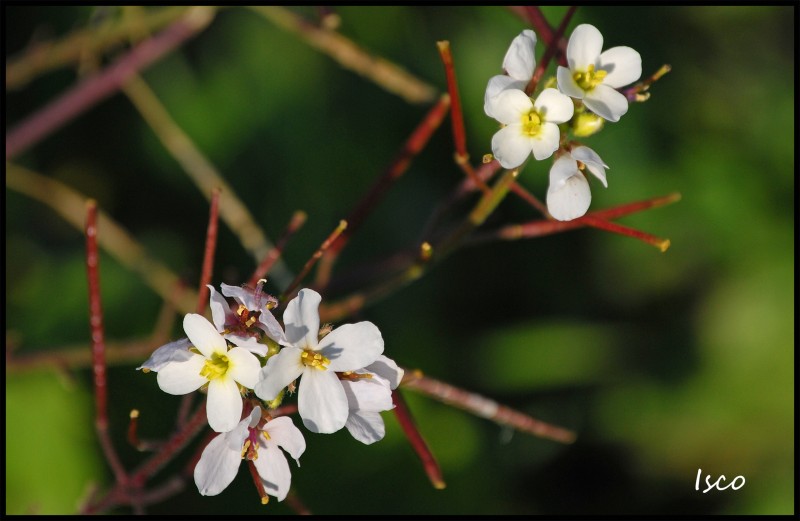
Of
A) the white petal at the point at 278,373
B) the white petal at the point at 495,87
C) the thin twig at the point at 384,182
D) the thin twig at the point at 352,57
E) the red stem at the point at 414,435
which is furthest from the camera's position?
the thin twig at the point at 352,57

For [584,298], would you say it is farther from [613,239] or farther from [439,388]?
[439,388]

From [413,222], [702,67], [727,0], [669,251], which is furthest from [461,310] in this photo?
[727,0]

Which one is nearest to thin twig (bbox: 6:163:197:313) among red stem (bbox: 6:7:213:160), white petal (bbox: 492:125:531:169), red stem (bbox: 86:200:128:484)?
red stem (bbox: 6:7:213:160)

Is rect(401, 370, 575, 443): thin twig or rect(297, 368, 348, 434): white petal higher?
rect(401, 370, 575, 443): thin twig

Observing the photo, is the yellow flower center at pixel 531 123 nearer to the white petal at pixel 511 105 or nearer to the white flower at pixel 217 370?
the white petal at pixel 511 105

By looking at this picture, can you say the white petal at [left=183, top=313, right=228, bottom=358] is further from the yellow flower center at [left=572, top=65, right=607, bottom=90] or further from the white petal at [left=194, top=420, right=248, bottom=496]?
the yellow flower center at [left=572, top=65, right=607, bottom=90]

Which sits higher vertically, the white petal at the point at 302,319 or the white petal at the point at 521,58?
the white petal at the point at 521,58

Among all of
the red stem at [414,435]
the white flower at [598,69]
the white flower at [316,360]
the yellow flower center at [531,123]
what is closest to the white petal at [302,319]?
the white flower at [316,360]
